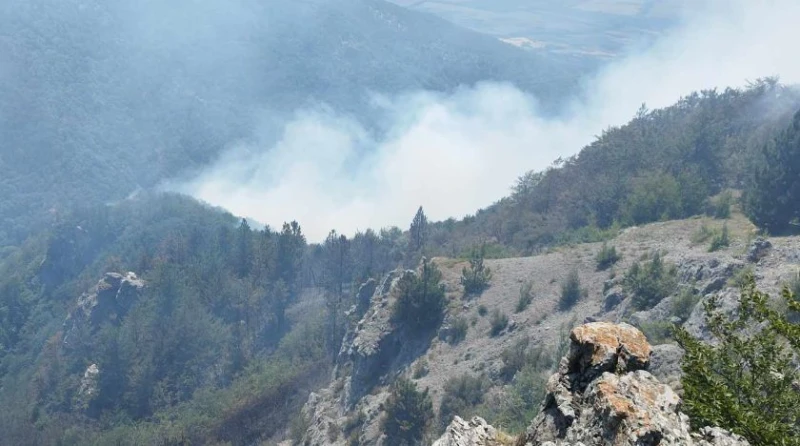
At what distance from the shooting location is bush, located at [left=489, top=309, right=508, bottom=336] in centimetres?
4278

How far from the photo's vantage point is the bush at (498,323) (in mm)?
42781

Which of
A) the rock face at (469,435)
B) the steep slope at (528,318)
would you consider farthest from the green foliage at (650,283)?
the rock face at (469,435)

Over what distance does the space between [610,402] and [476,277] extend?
127ft

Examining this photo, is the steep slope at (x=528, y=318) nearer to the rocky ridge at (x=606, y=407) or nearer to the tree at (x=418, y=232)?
the rocky ridge at (x=606, y=407)

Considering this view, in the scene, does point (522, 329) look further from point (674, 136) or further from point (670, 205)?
point (674, 136)

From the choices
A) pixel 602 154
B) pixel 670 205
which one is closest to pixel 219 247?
pixel 602 154

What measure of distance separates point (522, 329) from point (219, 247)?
6567cm

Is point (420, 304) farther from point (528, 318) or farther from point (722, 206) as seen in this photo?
point (722, 206)

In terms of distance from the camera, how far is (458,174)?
188875mm

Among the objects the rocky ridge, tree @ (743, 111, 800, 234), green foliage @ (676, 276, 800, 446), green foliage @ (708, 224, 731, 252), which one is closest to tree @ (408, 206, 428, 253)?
tree @ (743, 111, 800, 234)

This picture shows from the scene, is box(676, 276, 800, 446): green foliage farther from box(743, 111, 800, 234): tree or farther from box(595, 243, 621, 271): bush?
box(595, 243, 621, 271): bush

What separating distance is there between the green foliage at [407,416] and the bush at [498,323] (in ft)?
24.6

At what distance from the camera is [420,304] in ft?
152

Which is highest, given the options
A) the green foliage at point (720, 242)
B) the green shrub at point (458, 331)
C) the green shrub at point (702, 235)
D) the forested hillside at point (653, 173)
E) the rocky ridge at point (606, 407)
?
the forested hillside at point (653, 173)
